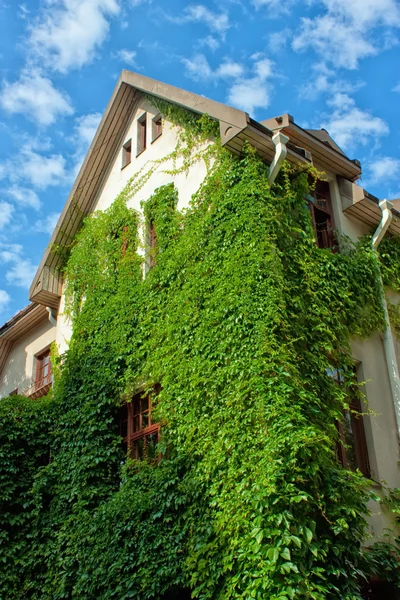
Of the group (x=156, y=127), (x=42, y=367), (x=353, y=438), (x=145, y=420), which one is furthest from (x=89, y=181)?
(x=353, y=438)

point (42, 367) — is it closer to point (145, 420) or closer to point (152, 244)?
point (152, 244)

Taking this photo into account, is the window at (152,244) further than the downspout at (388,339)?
Yes

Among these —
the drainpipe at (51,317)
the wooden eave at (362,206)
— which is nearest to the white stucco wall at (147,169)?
the drainpipe at (51,317)

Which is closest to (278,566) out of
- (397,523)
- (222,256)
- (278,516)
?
(278,516)

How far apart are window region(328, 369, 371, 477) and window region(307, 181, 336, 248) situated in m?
3.19

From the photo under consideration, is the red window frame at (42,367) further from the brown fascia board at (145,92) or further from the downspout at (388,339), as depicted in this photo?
the downspout at (388,339)

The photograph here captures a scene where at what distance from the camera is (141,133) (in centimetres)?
1744

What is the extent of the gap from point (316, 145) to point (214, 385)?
589 cm

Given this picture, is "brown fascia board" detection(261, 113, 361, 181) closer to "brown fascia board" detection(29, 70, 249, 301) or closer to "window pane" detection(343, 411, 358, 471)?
"brown fascia board" detection(29, 70, 249, 301)

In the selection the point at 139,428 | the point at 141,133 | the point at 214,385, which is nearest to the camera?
the point at 214,385

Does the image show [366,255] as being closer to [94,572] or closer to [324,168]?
[324,168]

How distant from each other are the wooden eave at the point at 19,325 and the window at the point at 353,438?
32.9 ft

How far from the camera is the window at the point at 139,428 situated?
13.1m

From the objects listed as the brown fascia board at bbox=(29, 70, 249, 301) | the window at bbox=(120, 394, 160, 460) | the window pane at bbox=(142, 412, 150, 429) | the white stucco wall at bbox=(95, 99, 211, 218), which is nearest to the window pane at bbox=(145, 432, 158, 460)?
the window at bbox=(120, 394, 160, 460)
